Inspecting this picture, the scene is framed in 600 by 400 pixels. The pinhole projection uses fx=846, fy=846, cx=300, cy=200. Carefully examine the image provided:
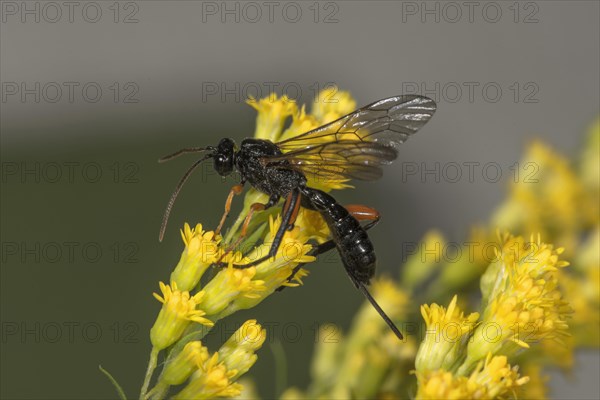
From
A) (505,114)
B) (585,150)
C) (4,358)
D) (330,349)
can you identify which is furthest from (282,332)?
(505,114)

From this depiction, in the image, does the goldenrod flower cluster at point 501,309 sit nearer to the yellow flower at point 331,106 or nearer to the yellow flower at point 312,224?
the yellow flower at point 312,224

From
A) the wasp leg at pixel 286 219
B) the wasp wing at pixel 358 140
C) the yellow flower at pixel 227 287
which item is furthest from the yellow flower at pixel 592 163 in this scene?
the yellow flower at pixel 227 287

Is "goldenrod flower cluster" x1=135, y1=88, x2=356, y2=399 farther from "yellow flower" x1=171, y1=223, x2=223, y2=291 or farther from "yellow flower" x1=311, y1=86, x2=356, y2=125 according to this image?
"yellow flower" x1=311, y1=86, x2=356, y2=125

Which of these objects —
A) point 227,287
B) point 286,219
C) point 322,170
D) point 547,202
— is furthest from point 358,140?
point 547,202

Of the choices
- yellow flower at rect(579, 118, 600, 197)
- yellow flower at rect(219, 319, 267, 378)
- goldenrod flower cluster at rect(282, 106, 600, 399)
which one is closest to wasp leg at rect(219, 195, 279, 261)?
yellow flower at rect(219, 319, 267, 378)

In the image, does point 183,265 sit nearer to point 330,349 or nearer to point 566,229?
point 330,349

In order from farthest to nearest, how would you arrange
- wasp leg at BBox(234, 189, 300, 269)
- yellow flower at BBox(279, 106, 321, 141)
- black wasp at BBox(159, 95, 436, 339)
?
yellow flower at BBox(279, 106, 321, 141), black wasp at BBox(159, 95, 436, 339), wasp leg at BBox(234, 189, 300, 269)

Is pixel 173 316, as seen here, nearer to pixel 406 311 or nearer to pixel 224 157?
pixel 224 157
